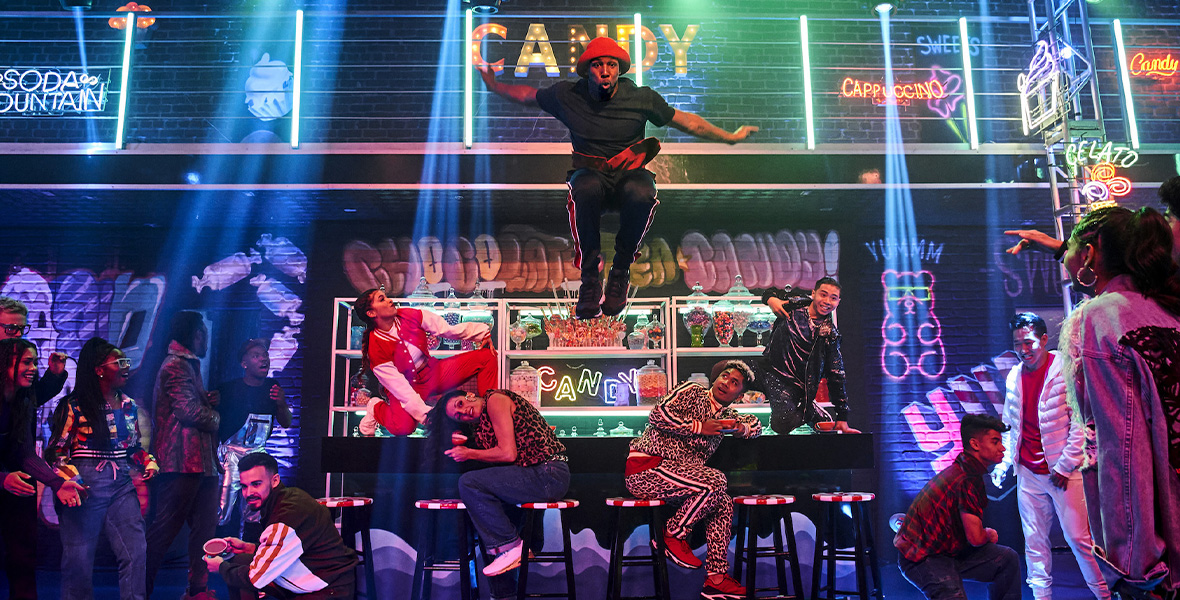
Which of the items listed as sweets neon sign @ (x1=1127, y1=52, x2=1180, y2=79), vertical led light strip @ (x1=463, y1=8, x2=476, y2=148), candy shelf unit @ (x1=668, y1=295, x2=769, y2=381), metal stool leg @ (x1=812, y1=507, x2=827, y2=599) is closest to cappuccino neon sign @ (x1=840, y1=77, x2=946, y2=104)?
sweets neon sign @ (x1=1127, y1=52, x2=1180, y2=79)

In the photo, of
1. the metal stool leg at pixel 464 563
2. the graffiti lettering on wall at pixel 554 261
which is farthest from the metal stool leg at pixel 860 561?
the graffiti lettering on wall at pixel 554 261

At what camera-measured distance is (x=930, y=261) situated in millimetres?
6957

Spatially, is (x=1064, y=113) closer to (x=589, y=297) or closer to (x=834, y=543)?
(x=834, y=543)

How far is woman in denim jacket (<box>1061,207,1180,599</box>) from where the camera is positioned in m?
1.75

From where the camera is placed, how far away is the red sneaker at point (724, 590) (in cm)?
390

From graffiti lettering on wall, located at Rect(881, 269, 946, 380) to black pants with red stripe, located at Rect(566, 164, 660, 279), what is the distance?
152 inches

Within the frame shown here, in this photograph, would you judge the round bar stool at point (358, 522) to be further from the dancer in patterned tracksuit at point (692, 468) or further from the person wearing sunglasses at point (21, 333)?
the person wearing sunglasses at point (21, 333)

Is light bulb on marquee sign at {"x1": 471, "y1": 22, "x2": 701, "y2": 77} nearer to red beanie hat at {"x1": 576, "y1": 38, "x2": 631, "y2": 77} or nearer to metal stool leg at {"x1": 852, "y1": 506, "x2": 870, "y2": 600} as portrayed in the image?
red beanie hat at {"x1": 576, "y1": 38, "x2": 631, "y2": 77}

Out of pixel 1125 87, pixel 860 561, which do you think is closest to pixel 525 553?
pixel 860 561

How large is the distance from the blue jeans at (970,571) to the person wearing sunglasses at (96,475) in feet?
13.2

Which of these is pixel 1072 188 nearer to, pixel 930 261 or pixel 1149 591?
pixel 930 261

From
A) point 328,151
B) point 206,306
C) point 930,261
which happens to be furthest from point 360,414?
point 930,261

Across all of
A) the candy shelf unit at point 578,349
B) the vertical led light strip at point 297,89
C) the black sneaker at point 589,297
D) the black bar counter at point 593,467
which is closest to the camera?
the black sneaker at point 589,297

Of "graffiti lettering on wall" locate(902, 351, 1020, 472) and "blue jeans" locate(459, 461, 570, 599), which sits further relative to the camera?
"graffiti lettering on wall" locate(902, 351, 1020, 472)
